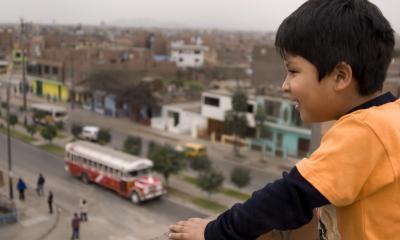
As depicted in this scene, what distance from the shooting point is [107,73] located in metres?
34.2

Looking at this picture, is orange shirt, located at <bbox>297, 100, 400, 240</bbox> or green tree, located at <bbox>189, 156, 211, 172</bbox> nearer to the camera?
orange shirt, located at <bbox>297, 100, 400, 240</bbox>

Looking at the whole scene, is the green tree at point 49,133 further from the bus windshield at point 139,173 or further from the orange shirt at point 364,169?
the orange shirt at point 364,169

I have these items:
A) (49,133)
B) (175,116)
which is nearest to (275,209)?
(49,133)

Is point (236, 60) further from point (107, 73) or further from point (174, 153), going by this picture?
point (174, 153)

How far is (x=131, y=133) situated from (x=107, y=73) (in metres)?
8.00

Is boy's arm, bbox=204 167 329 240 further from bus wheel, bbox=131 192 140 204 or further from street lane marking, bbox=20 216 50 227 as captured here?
bus wheel, bbox=131 192 140 204

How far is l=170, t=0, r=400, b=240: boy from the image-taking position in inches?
44.6

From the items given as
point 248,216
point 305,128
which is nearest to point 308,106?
point 248,216

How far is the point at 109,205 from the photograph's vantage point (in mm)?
14938

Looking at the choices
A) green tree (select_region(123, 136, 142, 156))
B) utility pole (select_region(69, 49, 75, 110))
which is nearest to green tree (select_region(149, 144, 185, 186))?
green tree (select_region(123, 136, 142, 156))

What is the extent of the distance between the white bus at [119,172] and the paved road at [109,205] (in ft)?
1.05

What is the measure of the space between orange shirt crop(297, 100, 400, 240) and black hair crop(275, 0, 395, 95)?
13 centimetres

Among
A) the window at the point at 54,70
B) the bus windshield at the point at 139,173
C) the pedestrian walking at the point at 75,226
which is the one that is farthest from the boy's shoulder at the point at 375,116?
the window at the point at 54,70

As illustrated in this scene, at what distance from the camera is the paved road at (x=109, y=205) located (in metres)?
13.3
